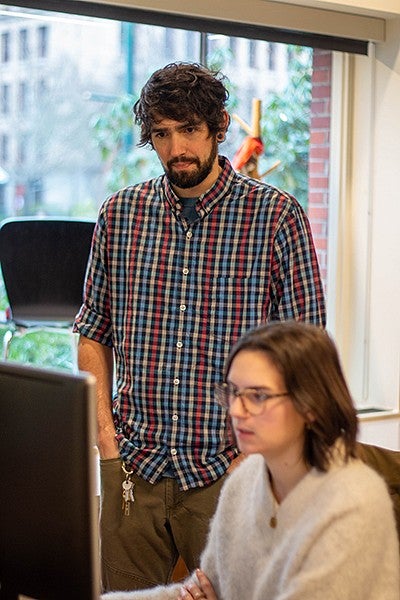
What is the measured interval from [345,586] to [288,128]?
366 centimetres

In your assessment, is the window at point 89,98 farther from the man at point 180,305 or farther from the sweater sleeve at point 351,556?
the sweater sleeve at point 351,556

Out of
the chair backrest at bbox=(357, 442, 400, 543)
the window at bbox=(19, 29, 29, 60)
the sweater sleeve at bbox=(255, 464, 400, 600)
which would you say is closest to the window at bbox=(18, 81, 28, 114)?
the window at bbox=(19, 29, 29, 60)

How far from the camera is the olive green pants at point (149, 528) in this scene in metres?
2.44

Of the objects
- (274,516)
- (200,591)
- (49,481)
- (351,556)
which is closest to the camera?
(49,481)

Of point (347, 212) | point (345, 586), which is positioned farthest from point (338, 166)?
point (345, 586)

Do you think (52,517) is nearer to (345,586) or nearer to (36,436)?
(36,436)

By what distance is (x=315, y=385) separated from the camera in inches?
66.1

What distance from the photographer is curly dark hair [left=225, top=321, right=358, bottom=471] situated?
66.0 inches

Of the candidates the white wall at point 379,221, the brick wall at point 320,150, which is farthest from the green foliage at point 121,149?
the white wall at point 379,221

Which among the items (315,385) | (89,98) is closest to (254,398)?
(315,385)

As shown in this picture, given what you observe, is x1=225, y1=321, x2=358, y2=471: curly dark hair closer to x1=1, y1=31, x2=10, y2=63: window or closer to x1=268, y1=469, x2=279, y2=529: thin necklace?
x1=268, y1=469, x2=279, y2=529: thin necklace

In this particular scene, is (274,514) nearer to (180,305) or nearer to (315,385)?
(315,385)

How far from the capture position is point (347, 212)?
5.13 m

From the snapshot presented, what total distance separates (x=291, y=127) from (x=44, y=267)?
4.93ft
